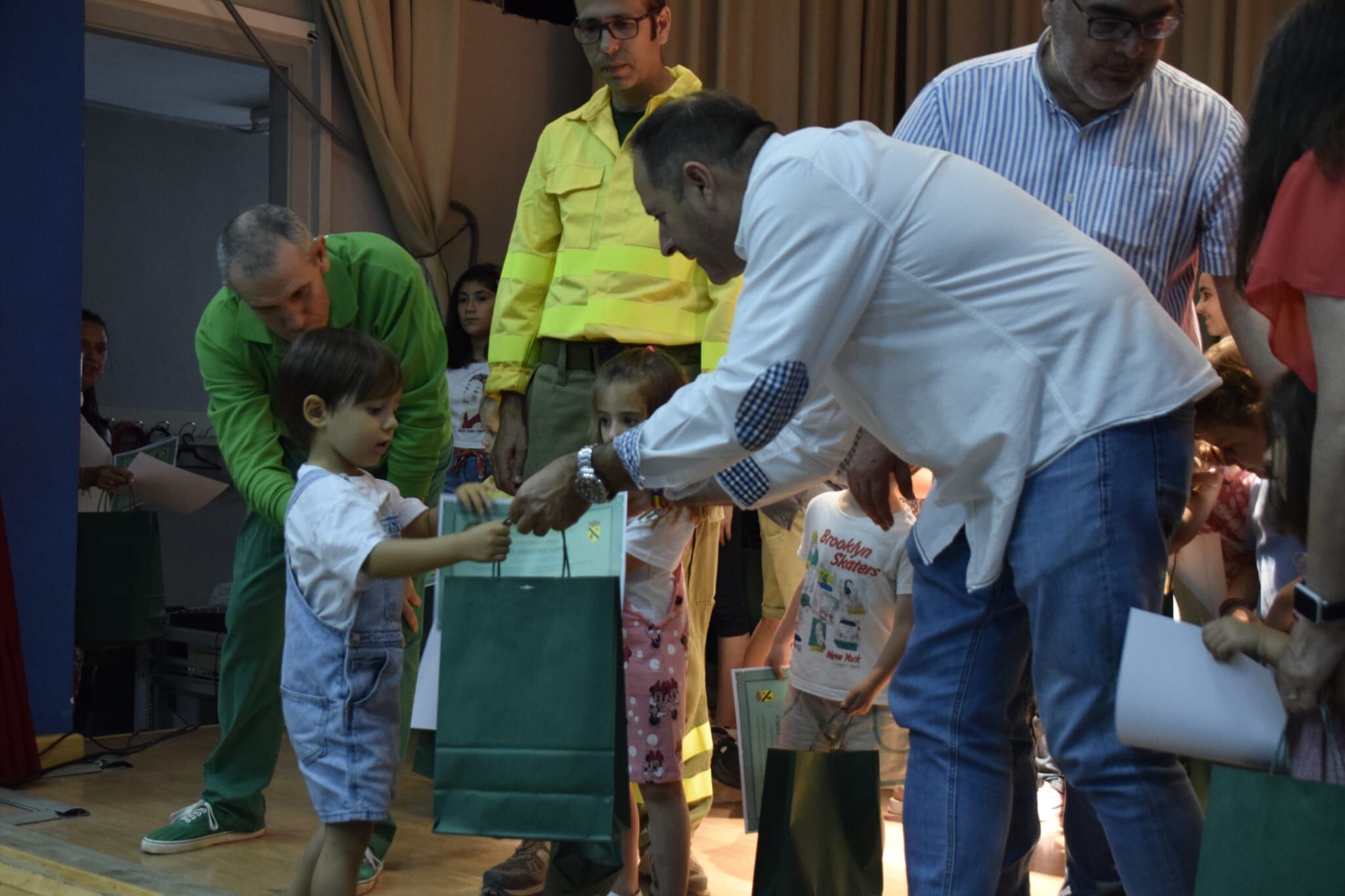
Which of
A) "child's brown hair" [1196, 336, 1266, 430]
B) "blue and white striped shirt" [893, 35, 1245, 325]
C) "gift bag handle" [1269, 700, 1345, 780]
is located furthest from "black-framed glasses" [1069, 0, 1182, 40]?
"gift bag handle" [1269, 700, 1345, 780]

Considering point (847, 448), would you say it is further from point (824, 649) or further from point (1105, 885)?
point (824, 649)

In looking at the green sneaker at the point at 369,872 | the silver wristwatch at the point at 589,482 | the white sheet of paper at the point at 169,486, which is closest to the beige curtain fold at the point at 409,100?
the white sheet of paper at the point at 169,486

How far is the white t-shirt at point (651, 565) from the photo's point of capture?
2557mm

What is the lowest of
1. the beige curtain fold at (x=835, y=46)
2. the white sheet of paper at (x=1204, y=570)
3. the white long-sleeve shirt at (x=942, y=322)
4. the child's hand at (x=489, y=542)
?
the white sheet of paper at (x=1204, y=570)

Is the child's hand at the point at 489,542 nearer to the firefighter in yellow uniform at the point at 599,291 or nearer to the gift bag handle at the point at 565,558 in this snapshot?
the gift bag handle at the point at 565,558

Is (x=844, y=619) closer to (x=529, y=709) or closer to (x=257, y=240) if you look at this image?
(x=529, y=709)

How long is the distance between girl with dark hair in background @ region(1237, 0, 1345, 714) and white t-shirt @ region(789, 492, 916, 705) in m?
1.51

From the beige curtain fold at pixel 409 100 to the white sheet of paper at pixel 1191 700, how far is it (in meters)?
4.02

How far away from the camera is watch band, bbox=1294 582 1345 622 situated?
4.63 feet

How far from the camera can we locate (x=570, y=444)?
10.00 ft

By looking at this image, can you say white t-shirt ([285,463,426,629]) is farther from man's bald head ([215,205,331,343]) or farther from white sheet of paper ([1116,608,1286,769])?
white sheet of paper ([1116,608,1286,769])

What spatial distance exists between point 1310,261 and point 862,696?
56.5 inches

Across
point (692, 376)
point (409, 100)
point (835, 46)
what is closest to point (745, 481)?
point (692, 376)

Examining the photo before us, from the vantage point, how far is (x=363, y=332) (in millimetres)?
2824
